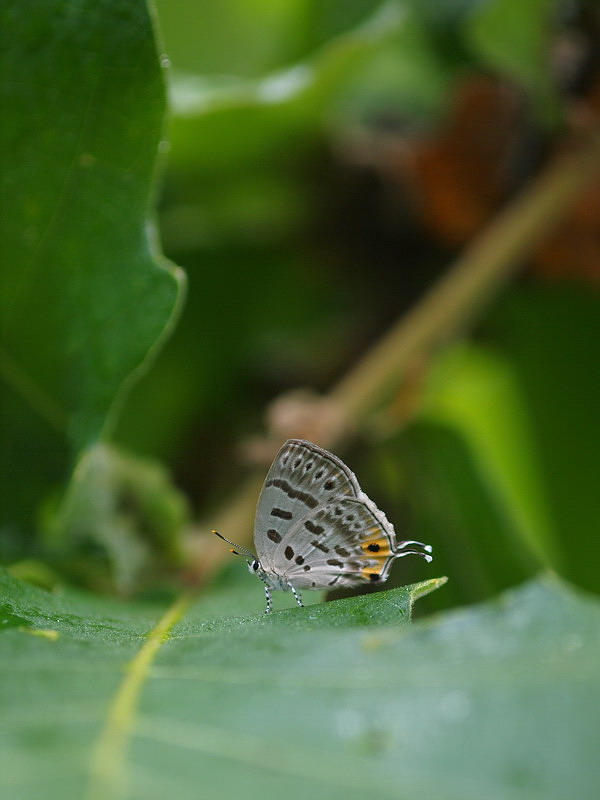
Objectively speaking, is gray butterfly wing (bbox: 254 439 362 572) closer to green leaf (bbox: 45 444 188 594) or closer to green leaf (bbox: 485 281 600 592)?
green leaf (bbox: 45 444 188 594)

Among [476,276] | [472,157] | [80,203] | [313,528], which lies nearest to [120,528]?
[313,528]

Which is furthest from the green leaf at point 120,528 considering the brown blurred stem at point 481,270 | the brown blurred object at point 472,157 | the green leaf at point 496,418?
the brown blurred object at point 472,157

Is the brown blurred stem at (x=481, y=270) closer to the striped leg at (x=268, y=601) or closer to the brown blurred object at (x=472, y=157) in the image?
the brown blurred object at (x=472, y=157)

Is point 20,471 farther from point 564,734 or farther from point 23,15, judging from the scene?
point 564,734

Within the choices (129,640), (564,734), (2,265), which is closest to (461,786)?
(564,734)

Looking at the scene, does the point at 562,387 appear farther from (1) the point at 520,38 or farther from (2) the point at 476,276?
(1) the point at 520,38

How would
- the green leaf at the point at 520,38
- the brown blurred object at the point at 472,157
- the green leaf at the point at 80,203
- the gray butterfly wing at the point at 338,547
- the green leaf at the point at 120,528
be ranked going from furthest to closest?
the brown blurred object at the point at 472,157 < the green leaf at the point at 520,38 < the green leaf at the point at 120,528 < the gray butterfly wing at the point at 338,547 < the green leaf at the point at 80,203
